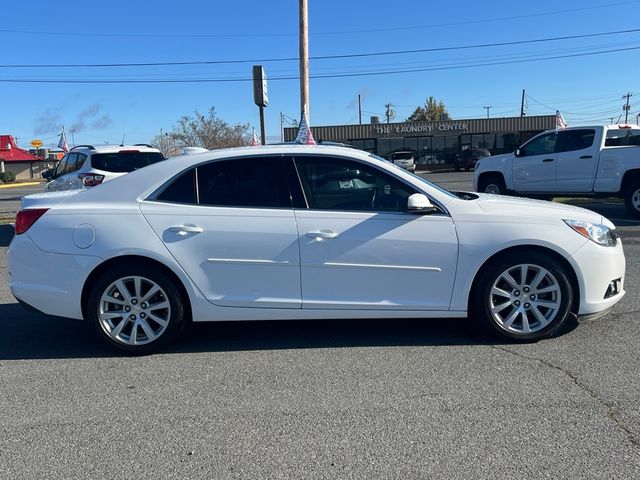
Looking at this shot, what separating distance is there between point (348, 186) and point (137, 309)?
200cm

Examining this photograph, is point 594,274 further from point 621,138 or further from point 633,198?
point 621,138

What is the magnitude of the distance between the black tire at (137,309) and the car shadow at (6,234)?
7161mm

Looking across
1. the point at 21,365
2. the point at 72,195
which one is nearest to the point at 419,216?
the point at 72,195

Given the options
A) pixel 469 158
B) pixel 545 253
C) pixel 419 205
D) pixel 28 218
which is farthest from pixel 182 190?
pixel 469 158

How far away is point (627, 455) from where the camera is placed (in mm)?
2979

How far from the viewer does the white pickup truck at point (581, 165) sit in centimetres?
1181

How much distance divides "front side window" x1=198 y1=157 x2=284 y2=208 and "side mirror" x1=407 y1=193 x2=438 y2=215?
41.3 inches

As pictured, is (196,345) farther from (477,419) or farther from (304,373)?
(477,419)

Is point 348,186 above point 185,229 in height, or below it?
above

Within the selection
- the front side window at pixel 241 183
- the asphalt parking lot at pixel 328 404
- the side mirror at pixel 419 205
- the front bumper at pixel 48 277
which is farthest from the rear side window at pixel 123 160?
the side mirror at pixel 419 205

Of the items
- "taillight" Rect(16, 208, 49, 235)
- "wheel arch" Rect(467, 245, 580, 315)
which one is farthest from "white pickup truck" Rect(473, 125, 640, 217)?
"taillight" Rect(16, 208, 49, 235)

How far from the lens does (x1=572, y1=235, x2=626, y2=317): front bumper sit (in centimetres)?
453

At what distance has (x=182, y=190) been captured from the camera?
4.66 m

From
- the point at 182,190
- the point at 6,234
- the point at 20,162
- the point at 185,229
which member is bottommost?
the point at 20,162
